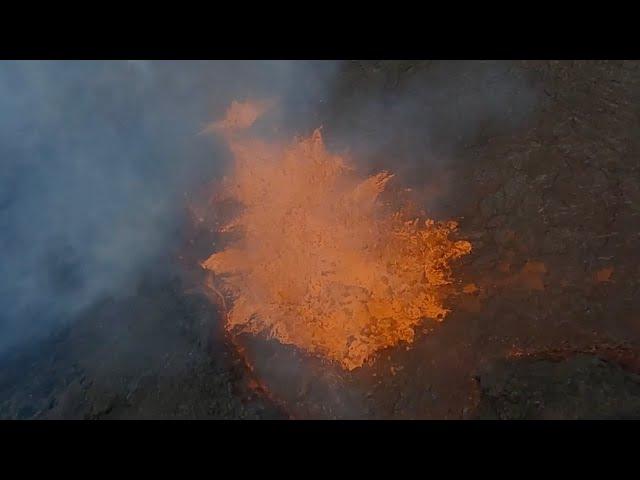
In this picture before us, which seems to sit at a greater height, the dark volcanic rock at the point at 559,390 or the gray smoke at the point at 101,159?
the gray smoke at the point at 101,159

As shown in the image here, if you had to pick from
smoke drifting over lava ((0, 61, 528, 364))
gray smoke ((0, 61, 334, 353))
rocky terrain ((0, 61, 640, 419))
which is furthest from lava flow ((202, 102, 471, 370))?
gray smoke ((0, 61, 334, 353))

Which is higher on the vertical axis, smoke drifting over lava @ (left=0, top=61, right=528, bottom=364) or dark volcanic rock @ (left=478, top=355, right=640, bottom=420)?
smoke drifting over lava @ (left=0, top=61, right=528, bottom=364)

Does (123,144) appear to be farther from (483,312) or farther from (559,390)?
(559,390)

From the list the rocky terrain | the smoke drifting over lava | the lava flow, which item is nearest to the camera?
the rocky terrain

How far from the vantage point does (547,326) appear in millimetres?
4809

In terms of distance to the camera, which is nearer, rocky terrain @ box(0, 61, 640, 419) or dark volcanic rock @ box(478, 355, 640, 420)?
dark volcanic rock @ box(478, 355, 640, 420)

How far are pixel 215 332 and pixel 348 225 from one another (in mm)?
1961

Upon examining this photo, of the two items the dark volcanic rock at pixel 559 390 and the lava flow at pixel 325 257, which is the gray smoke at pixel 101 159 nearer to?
the lava flow at pixel 325 257

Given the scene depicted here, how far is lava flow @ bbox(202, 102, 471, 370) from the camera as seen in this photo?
17.1ft

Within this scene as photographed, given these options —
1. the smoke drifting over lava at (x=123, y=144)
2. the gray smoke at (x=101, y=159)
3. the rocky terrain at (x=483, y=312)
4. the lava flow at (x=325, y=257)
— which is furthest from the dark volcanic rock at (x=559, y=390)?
the gray smoke at (x=101, y=159)

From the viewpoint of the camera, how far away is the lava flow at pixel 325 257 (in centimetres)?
523

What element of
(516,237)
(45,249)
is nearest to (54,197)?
(45,249)

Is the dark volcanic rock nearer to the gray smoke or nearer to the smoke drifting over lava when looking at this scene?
the smoke drifting over lava

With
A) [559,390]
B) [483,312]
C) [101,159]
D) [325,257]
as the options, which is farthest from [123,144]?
[559,390]
